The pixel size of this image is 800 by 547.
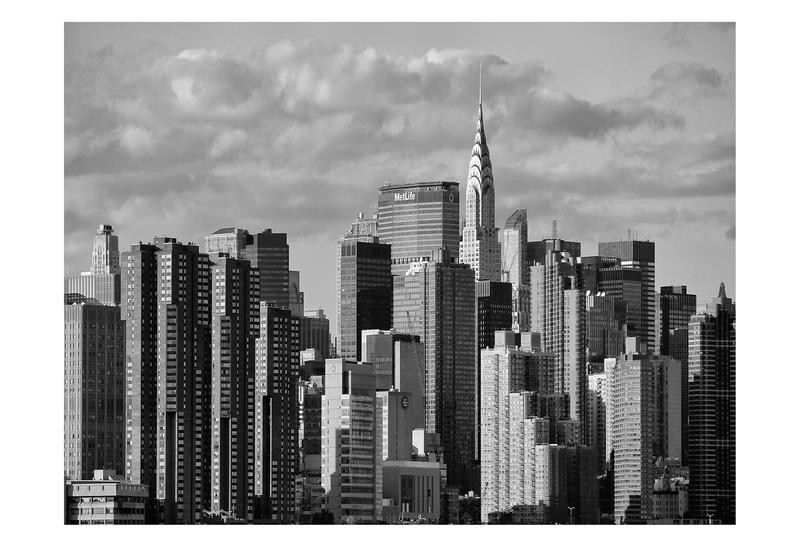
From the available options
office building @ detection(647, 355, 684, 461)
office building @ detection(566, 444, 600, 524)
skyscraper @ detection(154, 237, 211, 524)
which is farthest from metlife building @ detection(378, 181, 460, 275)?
office building @ detection(566, 444, 600, 524)

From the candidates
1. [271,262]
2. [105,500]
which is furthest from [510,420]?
[105,500]

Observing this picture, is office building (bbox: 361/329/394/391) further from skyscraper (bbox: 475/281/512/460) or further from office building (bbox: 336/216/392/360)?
skyscraper (bbox: 475/281/512/460)

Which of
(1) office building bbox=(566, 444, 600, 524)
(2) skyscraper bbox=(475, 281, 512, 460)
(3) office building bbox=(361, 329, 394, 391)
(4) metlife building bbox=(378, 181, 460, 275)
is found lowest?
(1) office building bbox=(566, 444, 600, 524)

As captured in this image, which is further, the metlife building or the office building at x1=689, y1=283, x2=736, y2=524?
the metlife building

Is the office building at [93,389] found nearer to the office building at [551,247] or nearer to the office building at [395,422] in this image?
the office building at [395,422]

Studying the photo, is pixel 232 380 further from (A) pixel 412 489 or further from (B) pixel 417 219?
(B) pixel 417 219
